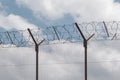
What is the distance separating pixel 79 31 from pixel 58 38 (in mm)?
3341

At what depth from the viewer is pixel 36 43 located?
191 feet

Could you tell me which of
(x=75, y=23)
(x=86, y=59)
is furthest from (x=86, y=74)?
(x=75, y=23)

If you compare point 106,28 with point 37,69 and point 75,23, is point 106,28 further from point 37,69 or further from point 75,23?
point 37,69

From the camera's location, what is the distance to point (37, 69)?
59531 millimetres

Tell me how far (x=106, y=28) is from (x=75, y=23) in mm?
3209

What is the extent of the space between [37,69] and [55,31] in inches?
221

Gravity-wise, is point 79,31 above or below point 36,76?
above

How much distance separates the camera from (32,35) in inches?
2277

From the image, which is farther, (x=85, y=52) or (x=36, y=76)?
(x=36, y=76)

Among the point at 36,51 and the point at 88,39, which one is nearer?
the point at 88,39

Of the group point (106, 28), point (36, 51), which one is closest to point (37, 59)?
point (36, 51)

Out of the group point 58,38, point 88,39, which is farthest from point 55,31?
point 88,39

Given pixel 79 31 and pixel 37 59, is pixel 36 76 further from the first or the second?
pixel 79 31

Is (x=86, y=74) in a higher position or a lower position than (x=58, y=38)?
lower
